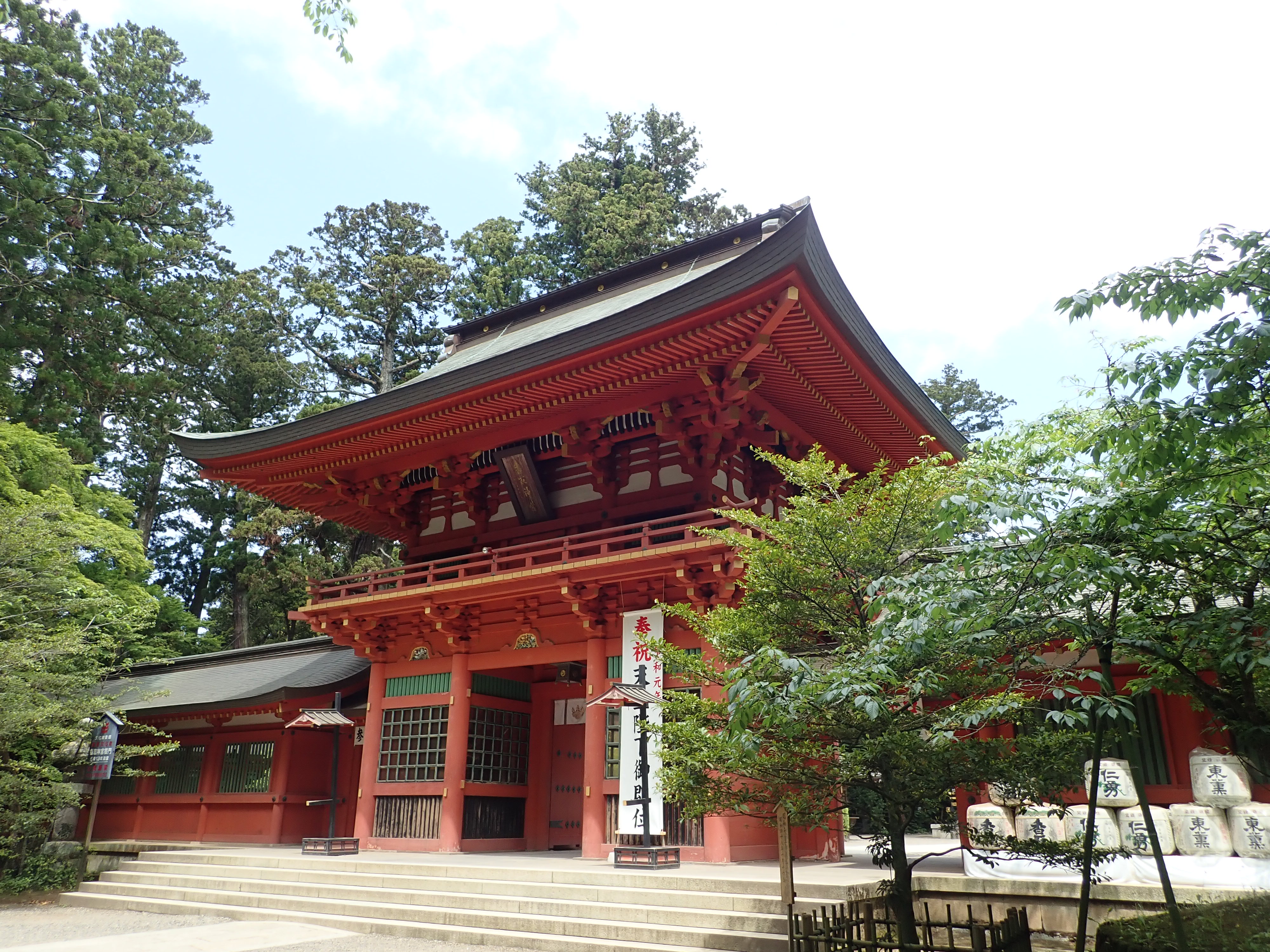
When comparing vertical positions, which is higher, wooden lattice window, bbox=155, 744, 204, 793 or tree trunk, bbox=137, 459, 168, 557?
tree trunk, bbox=137, 459, 168, 557

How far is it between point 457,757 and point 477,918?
15.2ft

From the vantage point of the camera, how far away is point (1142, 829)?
890 cm

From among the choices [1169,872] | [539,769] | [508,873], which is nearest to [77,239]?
[539,769]

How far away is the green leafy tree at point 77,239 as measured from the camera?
24219 mm

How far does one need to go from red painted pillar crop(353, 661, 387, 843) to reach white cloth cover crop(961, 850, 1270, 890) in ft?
32.5

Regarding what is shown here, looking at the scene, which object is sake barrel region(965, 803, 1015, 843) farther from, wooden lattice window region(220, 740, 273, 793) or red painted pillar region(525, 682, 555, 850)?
wooden lattice window region(220, 740, 273, 793)

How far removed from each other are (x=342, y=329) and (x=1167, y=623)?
3415 cm

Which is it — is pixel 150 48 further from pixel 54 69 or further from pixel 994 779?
pixel 994 779

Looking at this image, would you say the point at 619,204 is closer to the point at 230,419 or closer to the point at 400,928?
the point at 230,419

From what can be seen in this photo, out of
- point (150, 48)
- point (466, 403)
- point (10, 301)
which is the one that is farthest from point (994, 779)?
point (150, 48)

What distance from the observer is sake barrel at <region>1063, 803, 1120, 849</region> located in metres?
8.83

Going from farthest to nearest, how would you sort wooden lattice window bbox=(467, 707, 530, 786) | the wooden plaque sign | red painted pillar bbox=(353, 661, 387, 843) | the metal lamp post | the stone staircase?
1. the wooden plaque sign
2. red painted pillar bbox=(353, 661, 387, 843)
3. wooden lattice window bbox=(467, 707, 530, 786)
4. the metal lamp post
5. the stone staircase

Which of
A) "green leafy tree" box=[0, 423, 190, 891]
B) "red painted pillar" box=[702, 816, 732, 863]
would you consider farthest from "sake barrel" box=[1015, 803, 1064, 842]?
"green leafy tree" box=[0, 423, 190, 891]

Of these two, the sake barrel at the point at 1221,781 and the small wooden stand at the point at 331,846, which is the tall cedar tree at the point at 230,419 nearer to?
the small wooden stand at the point at 331,846
